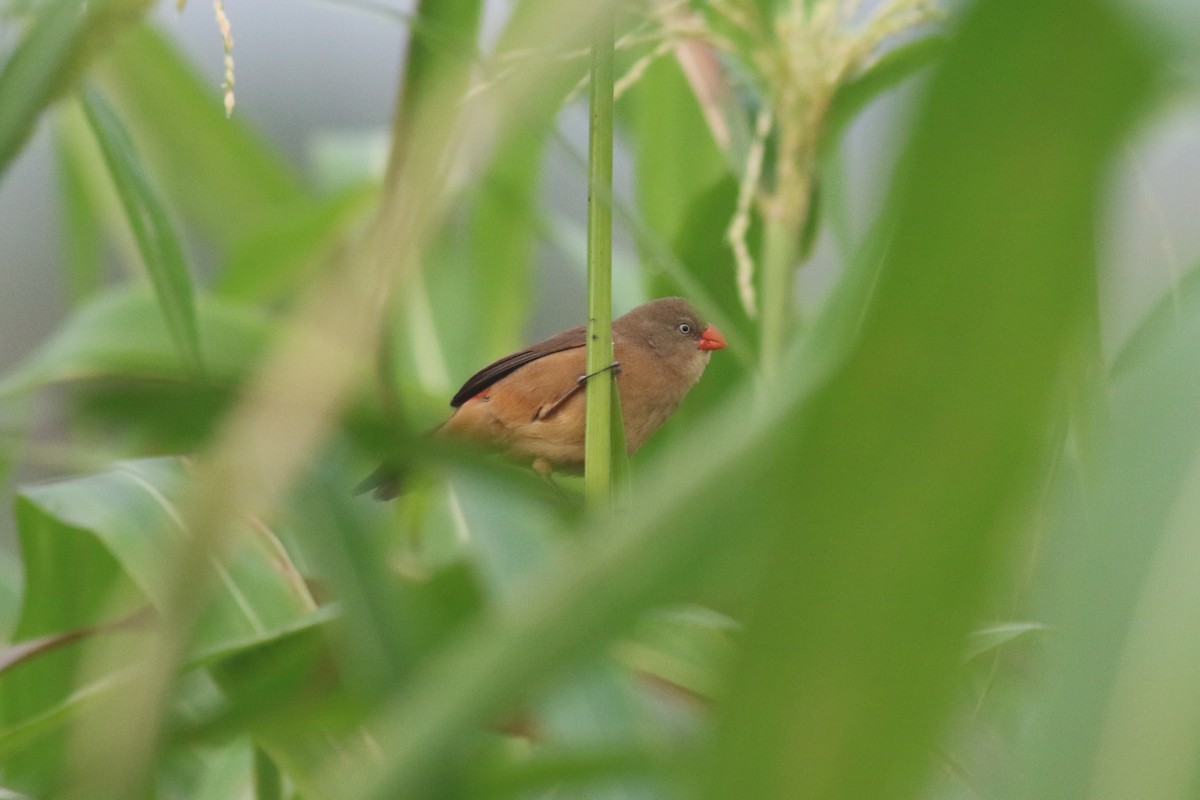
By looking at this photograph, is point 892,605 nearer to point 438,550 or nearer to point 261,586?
point 261,586

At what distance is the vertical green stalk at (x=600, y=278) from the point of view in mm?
821

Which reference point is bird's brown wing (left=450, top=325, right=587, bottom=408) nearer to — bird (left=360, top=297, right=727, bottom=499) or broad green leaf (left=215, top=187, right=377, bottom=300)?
bird (left=360, top=297, right=727, bottom=499)

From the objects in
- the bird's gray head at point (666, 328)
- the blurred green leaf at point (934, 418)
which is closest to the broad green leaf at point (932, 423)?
the blurred green leaf at point (934, 418)

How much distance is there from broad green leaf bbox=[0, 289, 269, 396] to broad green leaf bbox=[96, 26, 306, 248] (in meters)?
0.77

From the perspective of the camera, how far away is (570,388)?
1981mm

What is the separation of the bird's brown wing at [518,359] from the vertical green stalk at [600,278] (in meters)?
0.99

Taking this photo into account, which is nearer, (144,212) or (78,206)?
(144,212)

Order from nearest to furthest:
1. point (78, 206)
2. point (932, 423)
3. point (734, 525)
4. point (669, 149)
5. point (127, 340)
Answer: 1. point (932, 423)
2. point (734, 525)
3. point (127, 340)
4. point (669, 149)
5. point (78, 206)

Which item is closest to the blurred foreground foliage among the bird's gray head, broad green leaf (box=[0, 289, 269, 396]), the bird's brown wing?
broad green leaf (box=[0, 289, 269, 396])

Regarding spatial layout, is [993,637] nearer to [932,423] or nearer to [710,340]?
[932,423]

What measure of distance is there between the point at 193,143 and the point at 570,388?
3.64ft

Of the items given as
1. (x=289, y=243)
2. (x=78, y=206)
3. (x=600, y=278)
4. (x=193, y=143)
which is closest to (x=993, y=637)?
(x=600, y=278)

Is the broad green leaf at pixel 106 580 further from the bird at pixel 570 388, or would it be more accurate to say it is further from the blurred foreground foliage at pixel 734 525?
the bird at pixel 570 388

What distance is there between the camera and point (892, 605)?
36 centimetres
